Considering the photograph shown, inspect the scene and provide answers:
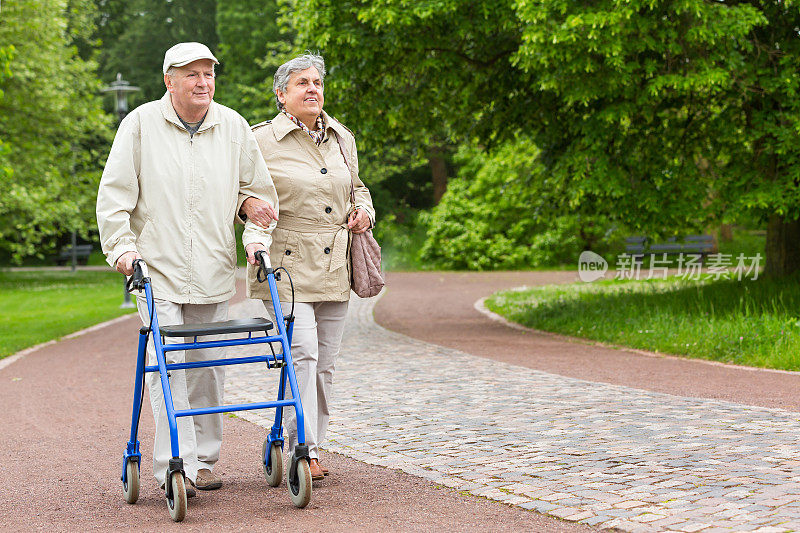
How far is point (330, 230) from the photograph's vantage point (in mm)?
5359

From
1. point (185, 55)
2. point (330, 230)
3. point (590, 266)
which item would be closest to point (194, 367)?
point (330, 230)

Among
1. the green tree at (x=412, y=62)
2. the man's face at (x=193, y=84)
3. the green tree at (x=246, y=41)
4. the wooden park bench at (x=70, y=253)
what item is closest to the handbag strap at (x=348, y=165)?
the man's face at (x=193, y=84)

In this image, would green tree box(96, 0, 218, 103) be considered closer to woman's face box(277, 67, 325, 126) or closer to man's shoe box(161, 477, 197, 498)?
woman's face box(277, 67, 325, 126)

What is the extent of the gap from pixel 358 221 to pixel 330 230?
160 millimetres

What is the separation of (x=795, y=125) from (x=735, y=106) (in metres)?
1.55

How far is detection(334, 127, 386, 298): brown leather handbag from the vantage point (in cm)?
542

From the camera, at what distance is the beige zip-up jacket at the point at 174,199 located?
4859 millimetres

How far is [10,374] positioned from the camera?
10.7 m

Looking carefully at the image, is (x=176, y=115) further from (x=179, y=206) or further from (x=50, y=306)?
(x=50, y=306)

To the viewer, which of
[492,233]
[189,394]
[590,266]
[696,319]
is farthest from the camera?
[492,233]

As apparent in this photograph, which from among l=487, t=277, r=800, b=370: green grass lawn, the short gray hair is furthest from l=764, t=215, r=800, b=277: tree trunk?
the short gray hair

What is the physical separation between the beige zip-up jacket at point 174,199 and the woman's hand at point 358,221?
1.79ft

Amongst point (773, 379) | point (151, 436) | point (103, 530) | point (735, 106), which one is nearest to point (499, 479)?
point (103, 530)

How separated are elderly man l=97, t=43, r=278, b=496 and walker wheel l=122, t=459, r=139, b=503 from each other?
0.11 meters
